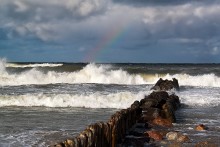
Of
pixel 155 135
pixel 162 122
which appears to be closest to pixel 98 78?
pixel 162 122

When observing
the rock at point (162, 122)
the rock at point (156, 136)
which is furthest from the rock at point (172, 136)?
the rock at point (162, 122)

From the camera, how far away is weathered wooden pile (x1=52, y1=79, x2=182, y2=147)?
289 inches

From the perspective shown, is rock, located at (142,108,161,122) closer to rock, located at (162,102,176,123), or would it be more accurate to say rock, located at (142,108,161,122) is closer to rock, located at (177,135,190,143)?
rock, located at (162,102,176,123)

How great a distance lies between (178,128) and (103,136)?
469 cm

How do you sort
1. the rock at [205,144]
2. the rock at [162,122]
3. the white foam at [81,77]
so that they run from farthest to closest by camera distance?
the white foam at [81,77]
the rock at [162,122]
the rock at [205,144]

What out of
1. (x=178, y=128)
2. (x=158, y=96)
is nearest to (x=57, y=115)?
(x=158, y=96)

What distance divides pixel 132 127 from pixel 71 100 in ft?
30.1

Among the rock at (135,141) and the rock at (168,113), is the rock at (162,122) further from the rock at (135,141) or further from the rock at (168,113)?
the rock at (135,141)

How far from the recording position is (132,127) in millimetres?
12305

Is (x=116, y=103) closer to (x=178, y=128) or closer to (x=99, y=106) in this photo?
(x=99, y=106)

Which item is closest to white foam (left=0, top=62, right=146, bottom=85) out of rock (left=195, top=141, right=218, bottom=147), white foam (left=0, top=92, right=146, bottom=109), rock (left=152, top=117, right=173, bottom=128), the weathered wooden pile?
white foam (left=0, top=92, right=146, bottom=109)

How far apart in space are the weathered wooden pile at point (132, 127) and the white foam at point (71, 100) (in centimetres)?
454

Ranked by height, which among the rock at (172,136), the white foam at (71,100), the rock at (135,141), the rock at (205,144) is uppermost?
the white foam at (71,100)

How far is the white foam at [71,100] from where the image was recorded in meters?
20.3
